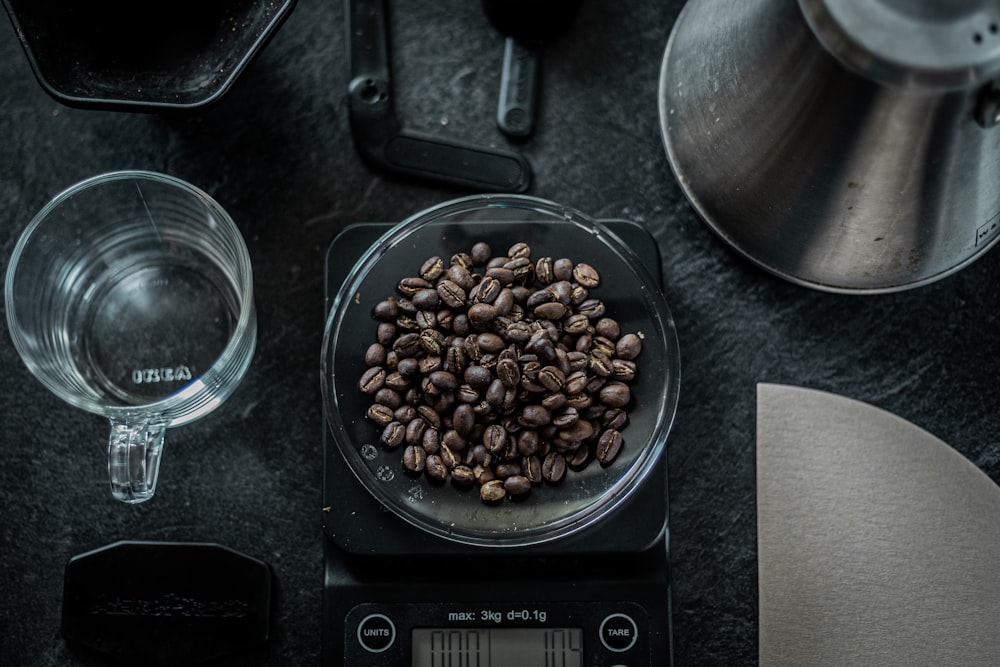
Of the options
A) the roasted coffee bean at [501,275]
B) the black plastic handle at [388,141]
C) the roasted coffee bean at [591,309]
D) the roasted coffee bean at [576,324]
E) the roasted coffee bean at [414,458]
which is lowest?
the roasted coffee bean at [414,458]

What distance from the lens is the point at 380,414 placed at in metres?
0.73

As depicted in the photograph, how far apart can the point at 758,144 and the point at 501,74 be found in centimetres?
29

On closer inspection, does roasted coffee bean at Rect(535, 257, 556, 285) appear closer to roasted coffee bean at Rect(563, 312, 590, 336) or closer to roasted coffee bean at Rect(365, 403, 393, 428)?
roasted coffee bean at Rect(563, 312, 590, 336)

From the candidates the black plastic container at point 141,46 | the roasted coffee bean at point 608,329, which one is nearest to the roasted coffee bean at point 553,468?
the roasted coffee bean at point 608,329

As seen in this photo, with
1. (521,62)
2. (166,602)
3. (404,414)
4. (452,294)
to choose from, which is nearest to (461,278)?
(452,294)

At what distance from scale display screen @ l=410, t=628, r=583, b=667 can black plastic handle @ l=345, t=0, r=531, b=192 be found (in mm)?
379

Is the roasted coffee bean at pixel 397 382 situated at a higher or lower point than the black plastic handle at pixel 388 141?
lower

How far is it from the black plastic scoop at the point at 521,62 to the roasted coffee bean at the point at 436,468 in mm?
313

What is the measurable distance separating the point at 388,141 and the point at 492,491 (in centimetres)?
34

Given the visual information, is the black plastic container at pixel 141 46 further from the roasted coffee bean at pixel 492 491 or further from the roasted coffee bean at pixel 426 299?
the roasted coffee bean at pixel 492 491

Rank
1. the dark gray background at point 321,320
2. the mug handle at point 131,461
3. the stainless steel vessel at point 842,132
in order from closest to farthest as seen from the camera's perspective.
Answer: the stainless steel vessel at point 842,132 → the mug handle at point 131,461 → the dark gray background at point 321,320

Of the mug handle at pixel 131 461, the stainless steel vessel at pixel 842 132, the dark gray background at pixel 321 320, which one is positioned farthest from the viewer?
the dark gray background at pixel 321 320

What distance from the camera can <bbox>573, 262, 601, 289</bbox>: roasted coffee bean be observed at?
2.45 feet

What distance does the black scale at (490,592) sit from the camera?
736mm
